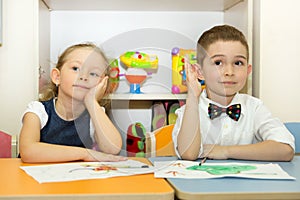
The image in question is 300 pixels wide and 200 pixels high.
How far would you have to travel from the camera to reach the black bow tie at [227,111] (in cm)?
134

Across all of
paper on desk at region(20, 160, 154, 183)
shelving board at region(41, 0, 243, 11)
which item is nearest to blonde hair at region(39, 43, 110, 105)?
shelving board at region(41, 0, 243, 11)

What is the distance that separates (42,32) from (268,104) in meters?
0.96

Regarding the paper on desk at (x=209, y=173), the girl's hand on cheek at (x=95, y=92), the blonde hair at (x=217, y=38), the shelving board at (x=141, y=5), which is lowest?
the paper on desk at (x=209, y=173)

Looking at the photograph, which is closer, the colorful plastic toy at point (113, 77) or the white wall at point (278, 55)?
the colorful plastic toy at point (113, 77)

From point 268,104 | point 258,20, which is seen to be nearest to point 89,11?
point 258,20

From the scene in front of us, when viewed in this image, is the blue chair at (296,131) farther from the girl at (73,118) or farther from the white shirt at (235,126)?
the girl at (73,118)

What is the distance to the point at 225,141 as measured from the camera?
1.38m

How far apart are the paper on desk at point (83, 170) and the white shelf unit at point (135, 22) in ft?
2.07

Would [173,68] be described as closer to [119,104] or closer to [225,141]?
[119,104]

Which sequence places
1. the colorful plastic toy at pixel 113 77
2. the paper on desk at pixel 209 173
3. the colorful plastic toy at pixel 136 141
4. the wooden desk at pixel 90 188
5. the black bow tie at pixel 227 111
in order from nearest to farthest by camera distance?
the wooden desk at pixel 90 188 < the paper on desk at pixel 209 173 < the colorful plastic toy at pixel 136 141 < the black bow tie at pixel 227 111 < the colorful plastic toy at pixel 113 77

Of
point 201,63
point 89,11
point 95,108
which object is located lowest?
point 95,108

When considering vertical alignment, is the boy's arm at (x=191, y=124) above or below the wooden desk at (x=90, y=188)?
above

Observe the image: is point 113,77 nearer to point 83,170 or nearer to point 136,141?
point 136,141

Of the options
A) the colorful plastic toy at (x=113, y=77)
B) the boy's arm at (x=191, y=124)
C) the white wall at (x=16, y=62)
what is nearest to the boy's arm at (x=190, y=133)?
the boy's arm at (x=191, y=124)
